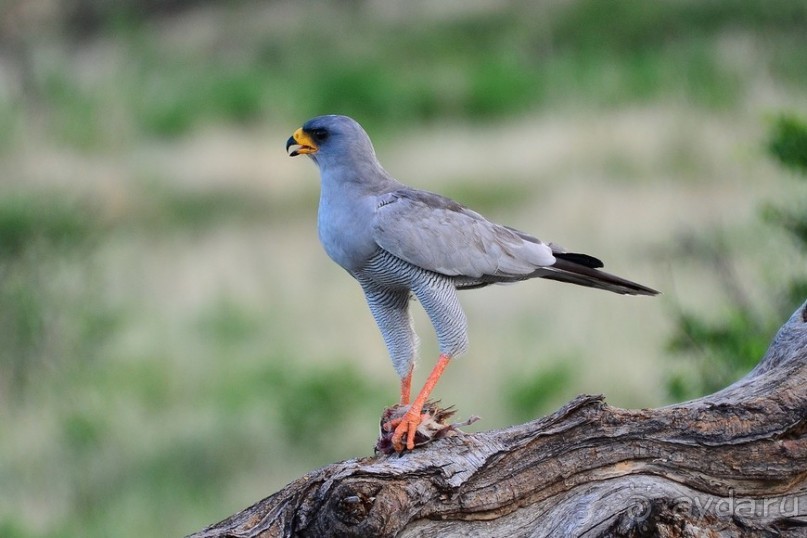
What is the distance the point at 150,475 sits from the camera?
13.2 m

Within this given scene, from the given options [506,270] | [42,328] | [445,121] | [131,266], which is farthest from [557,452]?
[445,121]

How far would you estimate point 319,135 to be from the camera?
6.07 meters

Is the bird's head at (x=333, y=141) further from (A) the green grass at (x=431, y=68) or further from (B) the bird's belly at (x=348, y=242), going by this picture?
(A) the green grass at (x=431, y=68)

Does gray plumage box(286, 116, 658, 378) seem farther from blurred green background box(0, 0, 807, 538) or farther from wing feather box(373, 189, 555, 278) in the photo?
blurred green background box(0, 0, 807, 538)

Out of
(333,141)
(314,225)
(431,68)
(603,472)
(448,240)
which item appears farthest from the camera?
(431,68)

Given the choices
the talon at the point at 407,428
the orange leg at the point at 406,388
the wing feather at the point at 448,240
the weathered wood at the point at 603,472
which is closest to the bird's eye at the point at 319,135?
the wing feather at the point at 448,240

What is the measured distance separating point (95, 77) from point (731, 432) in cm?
2789

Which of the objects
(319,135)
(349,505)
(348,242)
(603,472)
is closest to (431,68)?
(319,135)

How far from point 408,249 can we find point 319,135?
0.83 m

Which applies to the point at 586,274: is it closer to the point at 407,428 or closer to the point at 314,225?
the point at 407,428

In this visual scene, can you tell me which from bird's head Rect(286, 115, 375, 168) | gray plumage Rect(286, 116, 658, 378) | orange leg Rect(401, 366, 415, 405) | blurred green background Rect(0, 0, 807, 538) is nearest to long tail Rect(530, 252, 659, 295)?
gray plumage Rect(286, 116, 658, 378)

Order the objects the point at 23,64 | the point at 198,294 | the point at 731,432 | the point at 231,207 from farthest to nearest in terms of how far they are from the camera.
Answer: the point at 23,64, the point at 231,207, the point at 198,294, the point at 731,432

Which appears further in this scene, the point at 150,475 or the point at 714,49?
the point at 714,49

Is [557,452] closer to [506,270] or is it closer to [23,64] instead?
[506,270]
